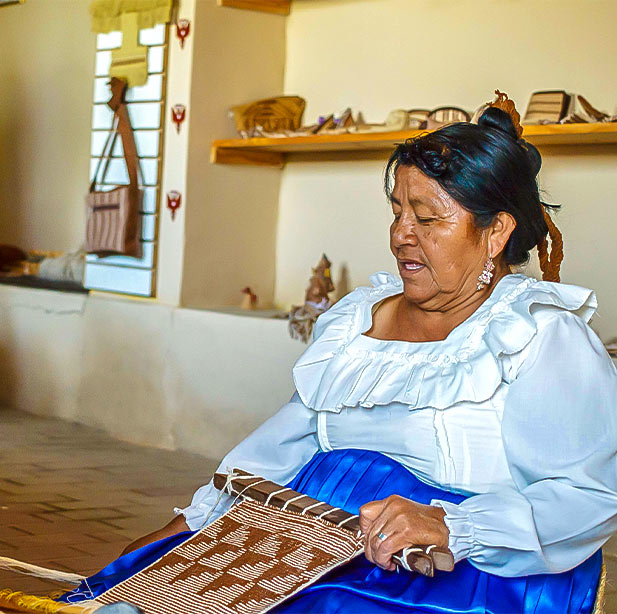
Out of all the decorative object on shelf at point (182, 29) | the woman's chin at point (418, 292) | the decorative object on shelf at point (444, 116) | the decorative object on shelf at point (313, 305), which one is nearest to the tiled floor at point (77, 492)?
the decorative object on shelf at point (313, 305)

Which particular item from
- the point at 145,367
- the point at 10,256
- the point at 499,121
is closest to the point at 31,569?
the point at 499,121

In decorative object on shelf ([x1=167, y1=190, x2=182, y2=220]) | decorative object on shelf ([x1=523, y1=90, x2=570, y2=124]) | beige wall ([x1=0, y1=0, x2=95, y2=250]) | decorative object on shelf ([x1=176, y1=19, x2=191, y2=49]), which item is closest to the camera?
decorative object on shelf ([x1=523, y1=90, x2=570, y2=124])

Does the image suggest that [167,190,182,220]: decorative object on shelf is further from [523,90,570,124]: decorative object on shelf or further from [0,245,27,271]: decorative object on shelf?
[0,245,27,271]: decorative object on shelf

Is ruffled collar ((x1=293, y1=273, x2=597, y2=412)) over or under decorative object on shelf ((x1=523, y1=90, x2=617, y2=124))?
under

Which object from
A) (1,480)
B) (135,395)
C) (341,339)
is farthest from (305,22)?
(341,339)

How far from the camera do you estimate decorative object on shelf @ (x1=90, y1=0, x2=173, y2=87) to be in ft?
18.3

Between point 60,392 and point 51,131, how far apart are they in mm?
2157

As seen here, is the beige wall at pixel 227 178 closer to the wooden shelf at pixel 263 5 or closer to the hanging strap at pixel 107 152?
the wooden shelf at pixel 263 5

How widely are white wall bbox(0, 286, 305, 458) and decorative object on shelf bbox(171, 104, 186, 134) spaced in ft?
3.15

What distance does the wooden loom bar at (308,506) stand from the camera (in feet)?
4.88

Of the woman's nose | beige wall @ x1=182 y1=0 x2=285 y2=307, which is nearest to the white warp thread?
the woman's nose

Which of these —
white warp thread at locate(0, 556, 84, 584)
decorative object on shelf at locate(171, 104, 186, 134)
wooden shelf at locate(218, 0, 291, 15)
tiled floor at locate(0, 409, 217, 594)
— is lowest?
tiled floor at locate(0, 409, 217, 594)

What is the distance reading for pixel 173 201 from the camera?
560cm

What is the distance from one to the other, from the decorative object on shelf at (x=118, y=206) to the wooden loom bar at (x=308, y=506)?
156 inches
